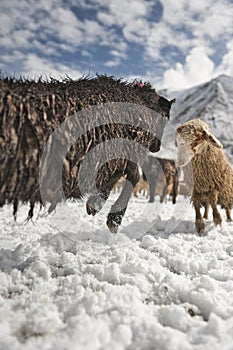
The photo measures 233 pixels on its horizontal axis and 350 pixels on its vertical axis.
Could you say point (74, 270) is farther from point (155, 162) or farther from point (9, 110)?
point (155, 162)

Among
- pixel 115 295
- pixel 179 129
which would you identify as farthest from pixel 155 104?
pixel 115 295

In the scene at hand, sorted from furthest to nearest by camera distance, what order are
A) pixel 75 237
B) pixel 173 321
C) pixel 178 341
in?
pixel 75 237
pixel 173 321
pixel 178 341

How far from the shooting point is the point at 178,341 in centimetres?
182

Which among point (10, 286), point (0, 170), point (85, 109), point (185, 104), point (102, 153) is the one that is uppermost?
point (185, 104)

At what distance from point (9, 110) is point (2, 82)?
325 millimetres

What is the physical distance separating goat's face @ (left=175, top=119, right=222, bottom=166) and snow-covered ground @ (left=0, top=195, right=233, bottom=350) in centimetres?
148

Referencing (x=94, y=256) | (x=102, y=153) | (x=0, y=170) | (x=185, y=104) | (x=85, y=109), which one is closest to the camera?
(x=0, y=170)

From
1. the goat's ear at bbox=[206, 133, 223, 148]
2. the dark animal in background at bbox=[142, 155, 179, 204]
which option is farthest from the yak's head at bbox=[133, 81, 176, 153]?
the dark animal in background at bbox=[142, 155, 179, 204]

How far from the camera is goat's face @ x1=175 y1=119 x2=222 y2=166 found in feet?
16.3

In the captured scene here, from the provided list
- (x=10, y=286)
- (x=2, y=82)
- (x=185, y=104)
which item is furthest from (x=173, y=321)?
(x=185, y=104)

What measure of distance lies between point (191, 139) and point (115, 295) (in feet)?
10.7

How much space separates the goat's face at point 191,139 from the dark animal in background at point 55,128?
1.04 meters

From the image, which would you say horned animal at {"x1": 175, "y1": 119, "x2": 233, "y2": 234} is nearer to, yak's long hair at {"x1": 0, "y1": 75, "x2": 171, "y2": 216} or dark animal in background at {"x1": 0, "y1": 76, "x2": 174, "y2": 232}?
dark animal in background at {"x1": 0, "y1": 76, "x2": 174, "y2": 232}

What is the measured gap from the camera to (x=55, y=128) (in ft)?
8.32
